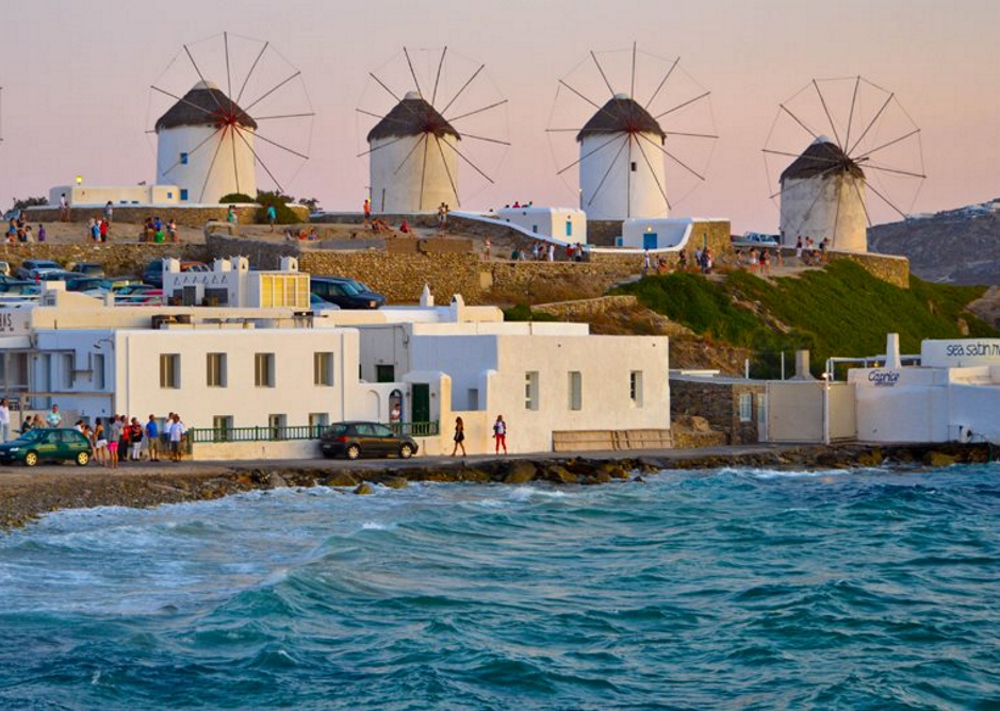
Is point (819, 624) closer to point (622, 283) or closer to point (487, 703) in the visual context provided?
point (487, 703)

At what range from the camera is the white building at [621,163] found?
8619 cm

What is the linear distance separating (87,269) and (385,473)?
23.3 metres

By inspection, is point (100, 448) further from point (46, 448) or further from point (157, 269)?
point (157, 269)

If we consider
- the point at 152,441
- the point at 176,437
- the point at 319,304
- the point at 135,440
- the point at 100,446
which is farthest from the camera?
the point at 319,304

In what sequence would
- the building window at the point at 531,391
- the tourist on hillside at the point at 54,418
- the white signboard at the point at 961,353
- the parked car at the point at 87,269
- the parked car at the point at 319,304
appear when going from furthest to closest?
the parked car at the point at 87,269 → the white signboard at the point at 961,353 → the parked car at the point at 319,304 → the building window at the point at 531,391 → the tourist on hillside at the point at 54,418

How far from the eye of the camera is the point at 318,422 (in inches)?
1754

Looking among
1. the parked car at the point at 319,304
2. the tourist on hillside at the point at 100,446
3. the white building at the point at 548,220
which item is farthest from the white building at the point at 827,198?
the tourist on hillside at the point at 100,446

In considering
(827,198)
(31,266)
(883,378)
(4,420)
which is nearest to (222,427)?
(4,420)

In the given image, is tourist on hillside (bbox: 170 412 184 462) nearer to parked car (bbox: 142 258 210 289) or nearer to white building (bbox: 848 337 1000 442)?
parked car (bbox: 142 258 210 289)

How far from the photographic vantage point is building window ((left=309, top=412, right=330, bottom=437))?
4366 centimetres

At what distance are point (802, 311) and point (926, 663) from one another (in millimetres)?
46740

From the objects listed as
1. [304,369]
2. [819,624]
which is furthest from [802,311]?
[819,624]

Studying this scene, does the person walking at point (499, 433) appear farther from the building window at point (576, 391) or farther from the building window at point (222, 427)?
the building window at point (222, 427)

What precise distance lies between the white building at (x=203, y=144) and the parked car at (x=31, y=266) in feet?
63.7
